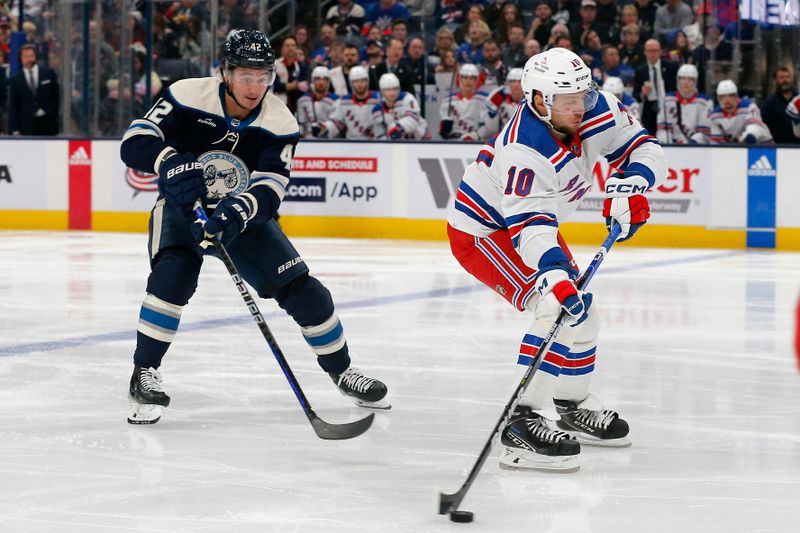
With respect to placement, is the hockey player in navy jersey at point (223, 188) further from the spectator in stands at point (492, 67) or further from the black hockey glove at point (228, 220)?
the spectator in stands at point (492, 67)

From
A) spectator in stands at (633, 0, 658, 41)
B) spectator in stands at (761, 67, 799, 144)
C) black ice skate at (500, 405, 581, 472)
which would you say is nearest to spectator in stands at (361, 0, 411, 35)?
spectator in stands at (633, 0, 658, 41)

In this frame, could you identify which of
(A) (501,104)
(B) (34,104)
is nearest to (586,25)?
(A) (501,104)

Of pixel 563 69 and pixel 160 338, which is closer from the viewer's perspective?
pixel 563 69

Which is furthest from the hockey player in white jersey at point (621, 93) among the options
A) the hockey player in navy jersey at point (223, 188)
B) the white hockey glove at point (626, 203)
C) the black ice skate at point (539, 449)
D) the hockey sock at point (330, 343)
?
the black ice skate at point (539, 449)

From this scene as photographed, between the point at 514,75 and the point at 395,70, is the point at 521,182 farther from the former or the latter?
the point at 395,70

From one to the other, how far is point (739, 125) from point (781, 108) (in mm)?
331

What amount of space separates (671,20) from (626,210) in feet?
26.0

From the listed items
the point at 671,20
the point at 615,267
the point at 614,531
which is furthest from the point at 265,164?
the point at 671,20

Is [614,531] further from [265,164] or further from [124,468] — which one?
[265,164]

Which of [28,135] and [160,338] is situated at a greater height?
[160,338]

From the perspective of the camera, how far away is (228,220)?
3492 mm

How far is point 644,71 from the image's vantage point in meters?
10.4

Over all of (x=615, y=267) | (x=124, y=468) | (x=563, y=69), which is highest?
(x=563, y=69)

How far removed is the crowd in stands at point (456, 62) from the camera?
400 inches
